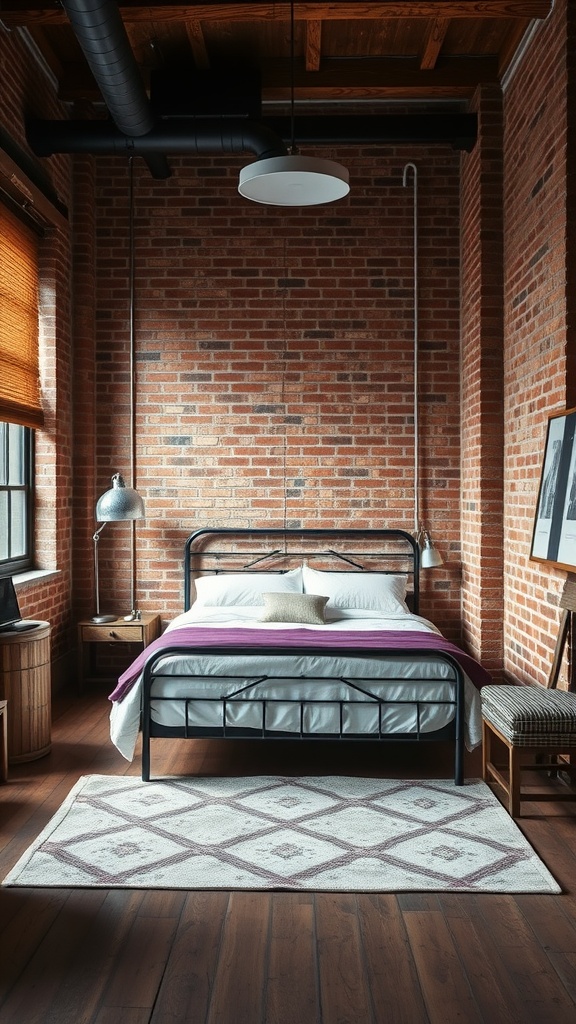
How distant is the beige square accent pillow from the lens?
17.7ft

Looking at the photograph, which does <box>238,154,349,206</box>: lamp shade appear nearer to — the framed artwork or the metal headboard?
the framed artwork

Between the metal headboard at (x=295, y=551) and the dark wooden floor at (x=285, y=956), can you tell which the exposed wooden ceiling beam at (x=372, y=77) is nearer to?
the metal headboard at (x=295, y=551)

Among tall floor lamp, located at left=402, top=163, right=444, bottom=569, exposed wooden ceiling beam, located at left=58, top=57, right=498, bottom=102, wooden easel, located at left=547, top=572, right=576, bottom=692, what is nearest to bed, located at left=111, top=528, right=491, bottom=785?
wooden easel, located at left=547, top=572, right=576, bottom=692

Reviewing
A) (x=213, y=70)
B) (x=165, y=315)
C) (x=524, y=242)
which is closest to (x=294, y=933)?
(x=524, y=242)

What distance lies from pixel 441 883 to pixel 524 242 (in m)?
3.63

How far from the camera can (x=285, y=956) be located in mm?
2744

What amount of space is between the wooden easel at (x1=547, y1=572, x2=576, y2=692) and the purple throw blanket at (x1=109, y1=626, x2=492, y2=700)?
0.34m

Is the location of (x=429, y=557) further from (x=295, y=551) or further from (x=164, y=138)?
(x=164, y=138)

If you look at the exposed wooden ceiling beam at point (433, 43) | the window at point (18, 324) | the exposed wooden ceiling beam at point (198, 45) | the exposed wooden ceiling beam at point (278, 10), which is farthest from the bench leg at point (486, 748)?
the exposed wooden ceiling beam at point (198, 45)

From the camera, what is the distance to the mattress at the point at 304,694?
14.1ft

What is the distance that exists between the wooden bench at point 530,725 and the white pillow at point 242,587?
2054mm

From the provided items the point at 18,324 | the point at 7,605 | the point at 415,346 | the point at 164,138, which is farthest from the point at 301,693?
the point at 164,138

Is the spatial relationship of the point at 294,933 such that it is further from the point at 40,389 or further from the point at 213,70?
the point at 213,70

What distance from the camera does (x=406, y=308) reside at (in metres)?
6.54
